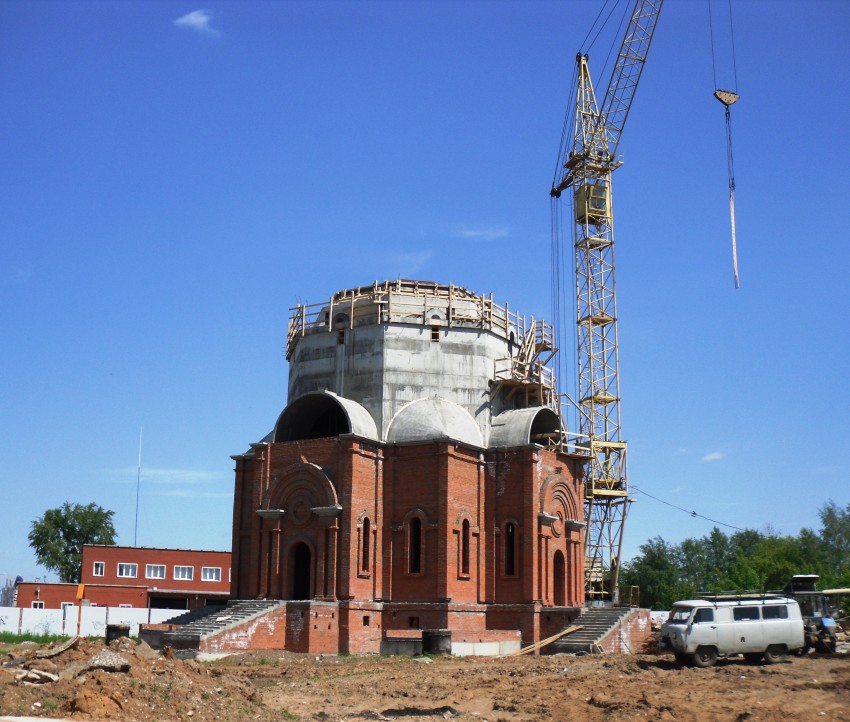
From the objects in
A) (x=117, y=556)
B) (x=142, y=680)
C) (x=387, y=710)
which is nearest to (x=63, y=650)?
(x=142, y=680)

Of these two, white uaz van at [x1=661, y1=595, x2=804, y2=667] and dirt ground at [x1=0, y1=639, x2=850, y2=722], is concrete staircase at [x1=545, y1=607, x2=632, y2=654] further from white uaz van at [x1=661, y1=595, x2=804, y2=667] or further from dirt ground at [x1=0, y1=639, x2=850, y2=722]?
white uaz van at [x1=661, y1=595, x2=804, y2=667]

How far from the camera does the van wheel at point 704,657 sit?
1111 inches

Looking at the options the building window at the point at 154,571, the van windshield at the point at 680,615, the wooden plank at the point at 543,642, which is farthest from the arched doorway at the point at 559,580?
the building window at the point at 154,571

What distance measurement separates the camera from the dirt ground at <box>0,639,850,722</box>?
18875mm

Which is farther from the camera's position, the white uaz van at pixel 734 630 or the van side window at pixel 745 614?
the van side window at pixel 745 614

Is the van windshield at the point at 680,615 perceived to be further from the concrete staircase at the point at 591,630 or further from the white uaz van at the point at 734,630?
the concrete staircase at the point at 591,630

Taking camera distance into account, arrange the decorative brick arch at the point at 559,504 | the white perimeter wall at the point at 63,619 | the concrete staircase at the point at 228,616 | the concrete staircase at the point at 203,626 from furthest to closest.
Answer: the white perimeter wall at the point at 63,619 < the decorative brick arch at the point at 559,504 < the concrete staircase at the point at 228,616 < the concrete staircase at the point at 203,626

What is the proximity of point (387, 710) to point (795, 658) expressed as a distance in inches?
546

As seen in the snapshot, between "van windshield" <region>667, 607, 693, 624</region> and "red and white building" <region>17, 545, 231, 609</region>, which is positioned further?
"red and white building" <region>17, 545, 231, 609</region>

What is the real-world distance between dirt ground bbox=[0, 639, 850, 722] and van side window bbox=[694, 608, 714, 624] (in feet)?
4.41

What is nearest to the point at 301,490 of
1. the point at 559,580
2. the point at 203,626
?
the point at 203,626

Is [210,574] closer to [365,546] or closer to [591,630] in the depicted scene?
[365,546]

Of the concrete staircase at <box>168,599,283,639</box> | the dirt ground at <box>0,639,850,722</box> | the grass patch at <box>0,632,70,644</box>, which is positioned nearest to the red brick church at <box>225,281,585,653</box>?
the concrete staircase at <box>168,599,283,639</box>

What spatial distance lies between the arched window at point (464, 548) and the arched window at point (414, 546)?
1.51 metres
